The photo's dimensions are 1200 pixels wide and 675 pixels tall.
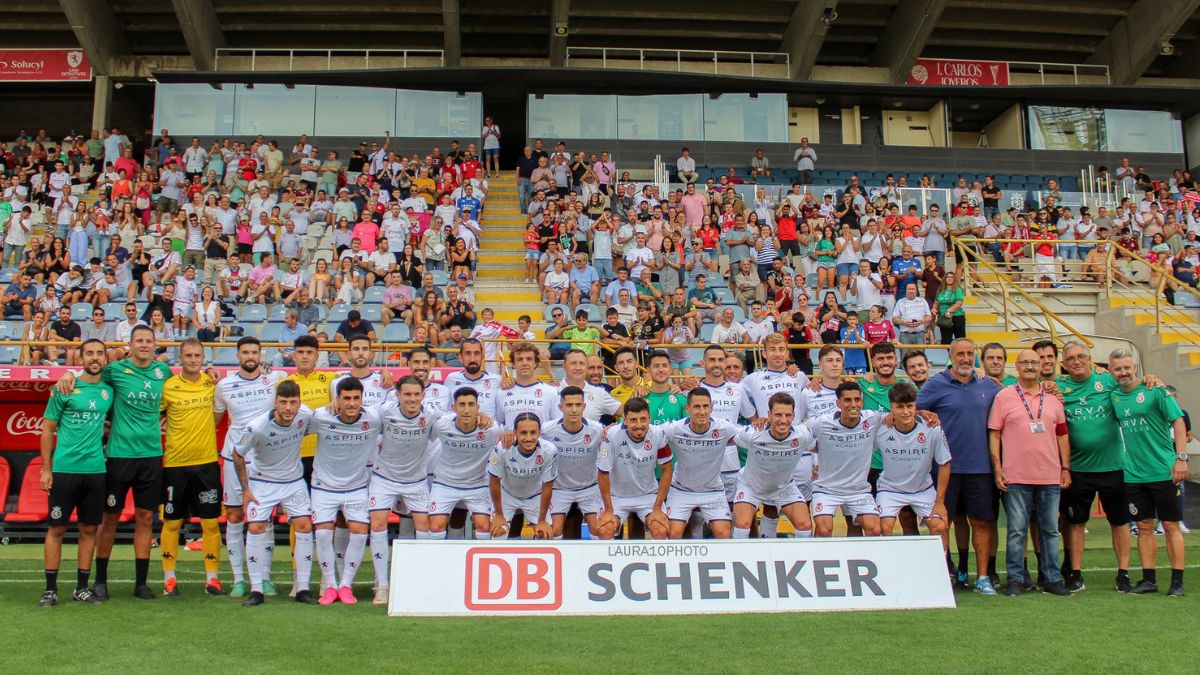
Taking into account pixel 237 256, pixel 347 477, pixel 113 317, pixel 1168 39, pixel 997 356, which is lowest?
pixel 347 477

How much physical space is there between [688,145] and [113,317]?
15.5 metres

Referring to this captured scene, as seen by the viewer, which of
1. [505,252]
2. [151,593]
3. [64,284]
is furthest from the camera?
[505,252]

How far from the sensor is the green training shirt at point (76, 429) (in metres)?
8.18

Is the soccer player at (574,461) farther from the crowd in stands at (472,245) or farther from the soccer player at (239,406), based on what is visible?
the crowd in stands at (472,245)

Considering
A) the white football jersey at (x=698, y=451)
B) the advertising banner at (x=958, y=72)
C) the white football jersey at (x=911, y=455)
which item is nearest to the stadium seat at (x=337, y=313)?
the white football jersey at (x=698, y=451)

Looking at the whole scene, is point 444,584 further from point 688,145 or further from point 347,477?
point 688,145

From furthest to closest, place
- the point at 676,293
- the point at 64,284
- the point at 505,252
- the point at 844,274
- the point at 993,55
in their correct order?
the point at 993,55 → the point at 505,252 → the point at 844,274 → the point at 64,284 → the point at 676,293

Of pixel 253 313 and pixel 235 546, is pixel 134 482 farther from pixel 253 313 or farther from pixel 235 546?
pixel 253 313

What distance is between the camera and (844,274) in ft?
64.0

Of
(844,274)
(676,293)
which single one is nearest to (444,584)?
(676,293)

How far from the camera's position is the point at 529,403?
9.47 metres

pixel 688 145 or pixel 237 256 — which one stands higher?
pixel 688 145

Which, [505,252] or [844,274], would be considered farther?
[505,252]

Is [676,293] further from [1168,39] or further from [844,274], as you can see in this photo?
[1168,39]
